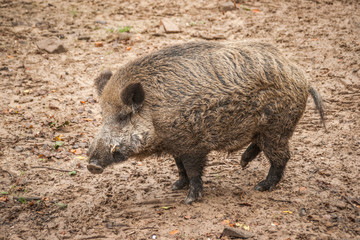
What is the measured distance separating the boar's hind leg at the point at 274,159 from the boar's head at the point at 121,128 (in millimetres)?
1522

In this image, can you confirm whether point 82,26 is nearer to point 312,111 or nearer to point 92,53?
point 92,53

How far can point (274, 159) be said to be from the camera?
4.96 m

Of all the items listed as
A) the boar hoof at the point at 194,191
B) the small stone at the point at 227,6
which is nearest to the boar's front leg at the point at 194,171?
the boar hoof at the point at 194,191

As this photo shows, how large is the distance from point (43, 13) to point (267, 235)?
8.52 m

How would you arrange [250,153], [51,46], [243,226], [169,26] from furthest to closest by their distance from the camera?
[169,26], [51,46], [250,153], [243,226]

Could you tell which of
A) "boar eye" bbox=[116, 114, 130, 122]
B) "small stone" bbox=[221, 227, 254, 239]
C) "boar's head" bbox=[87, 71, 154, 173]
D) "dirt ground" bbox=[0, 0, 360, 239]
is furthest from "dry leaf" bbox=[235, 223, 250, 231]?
"boar eye" bbox=[116, 114, 130, 122]

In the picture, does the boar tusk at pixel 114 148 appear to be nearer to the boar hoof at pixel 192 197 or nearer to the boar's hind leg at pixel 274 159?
the boar hoof at pixel 192 197

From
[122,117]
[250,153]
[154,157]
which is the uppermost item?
[122,117]

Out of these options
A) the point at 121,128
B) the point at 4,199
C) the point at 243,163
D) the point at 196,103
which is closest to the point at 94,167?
the point at 121,128

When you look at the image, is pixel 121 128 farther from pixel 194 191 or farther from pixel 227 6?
pixel 227 6

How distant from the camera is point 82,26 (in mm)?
9547

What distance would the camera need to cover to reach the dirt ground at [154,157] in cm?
440

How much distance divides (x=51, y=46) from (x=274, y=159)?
19.5ft

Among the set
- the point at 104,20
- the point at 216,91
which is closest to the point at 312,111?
the point at 216,91
